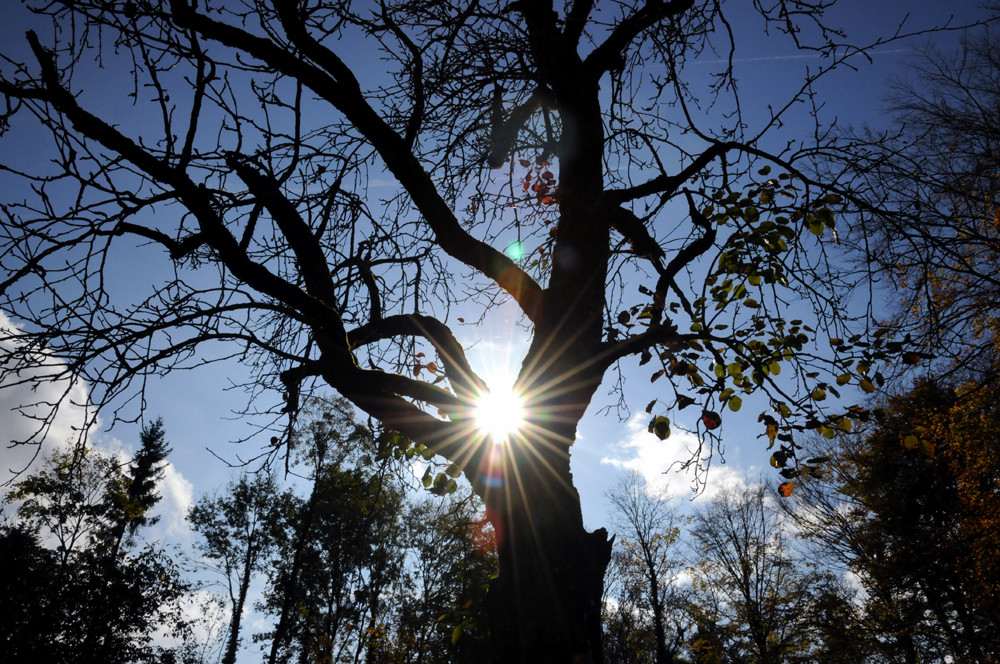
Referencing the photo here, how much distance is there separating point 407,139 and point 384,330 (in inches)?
55.5

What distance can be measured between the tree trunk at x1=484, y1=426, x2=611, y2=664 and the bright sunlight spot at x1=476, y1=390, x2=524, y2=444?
0.09 m

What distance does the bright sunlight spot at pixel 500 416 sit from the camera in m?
2.98

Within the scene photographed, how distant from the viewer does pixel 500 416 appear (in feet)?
10.1

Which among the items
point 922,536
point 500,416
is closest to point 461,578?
point 500,416

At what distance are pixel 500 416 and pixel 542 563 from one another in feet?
2.85

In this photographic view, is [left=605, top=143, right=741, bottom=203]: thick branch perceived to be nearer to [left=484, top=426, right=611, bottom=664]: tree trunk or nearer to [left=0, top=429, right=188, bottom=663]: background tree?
[left=484, top=426, right=611, bottom=664]: tree trunk

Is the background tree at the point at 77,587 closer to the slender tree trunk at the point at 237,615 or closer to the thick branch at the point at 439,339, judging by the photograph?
the slender tree trunk at the point at 237,615

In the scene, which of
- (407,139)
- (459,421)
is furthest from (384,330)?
(407,139)

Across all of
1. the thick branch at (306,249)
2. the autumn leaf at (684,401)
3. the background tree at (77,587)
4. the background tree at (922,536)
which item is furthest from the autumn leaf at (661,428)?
the background tree at (77,587)

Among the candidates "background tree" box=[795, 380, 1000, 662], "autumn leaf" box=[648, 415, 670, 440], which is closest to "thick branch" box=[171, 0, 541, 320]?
"autumn leaf" box=[648, 415, 670, 440]

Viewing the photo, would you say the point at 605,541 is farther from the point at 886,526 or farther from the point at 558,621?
the point at 886,526

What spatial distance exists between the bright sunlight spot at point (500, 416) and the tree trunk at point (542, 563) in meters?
0.09

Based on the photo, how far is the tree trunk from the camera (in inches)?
92.7

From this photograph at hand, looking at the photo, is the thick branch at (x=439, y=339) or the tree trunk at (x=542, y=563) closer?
the tree trunk at (x=542, y=563)
